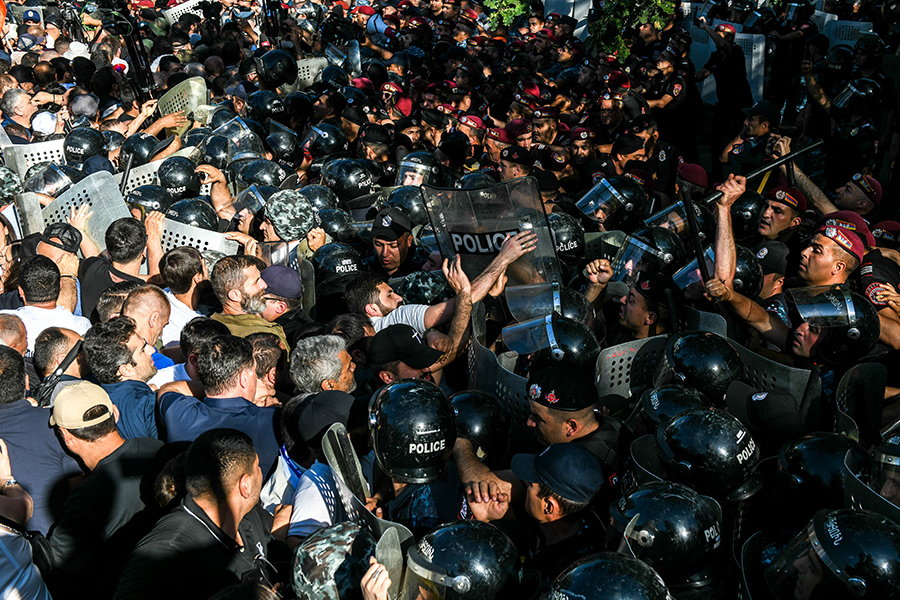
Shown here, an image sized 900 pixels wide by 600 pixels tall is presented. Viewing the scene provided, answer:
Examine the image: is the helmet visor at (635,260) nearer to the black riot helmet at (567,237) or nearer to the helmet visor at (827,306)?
the black riot helmet at (567,237)

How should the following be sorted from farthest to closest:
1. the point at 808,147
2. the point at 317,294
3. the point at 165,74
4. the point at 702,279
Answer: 1. the point at 165,74
2. the point at 317,294
3. the point at 808,147
4. the point at 702,279

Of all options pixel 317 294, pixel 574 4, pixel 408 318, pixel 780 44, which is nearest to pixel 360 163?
pixel 317 294

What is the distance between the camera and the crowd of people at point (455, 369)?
2895mm

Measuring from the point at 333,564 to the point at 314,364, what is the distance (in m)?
1.62

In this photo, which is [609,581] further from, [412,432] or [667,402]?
[667,402]

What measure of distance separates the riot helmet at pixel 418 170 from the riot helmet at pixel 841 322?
13.3 feet

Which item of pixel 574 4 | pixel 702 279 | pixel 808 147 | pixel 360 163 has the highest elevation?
pixel 808 147

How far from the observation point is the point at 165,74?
44.0 ft

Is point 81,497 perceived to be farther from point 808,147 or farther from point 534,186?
point 808,147

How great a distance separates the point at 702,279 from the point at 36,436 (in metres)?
4.15

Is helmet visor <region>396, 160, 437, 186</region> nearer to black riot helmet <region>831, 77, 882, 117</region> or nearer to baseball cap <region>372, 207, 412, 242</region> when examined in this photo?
baseball cap <region>372, 207, 412, 242</region>

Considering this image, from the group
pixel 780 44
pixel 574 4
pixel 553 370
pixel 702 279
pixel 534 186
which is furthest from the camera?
pixel 574 4

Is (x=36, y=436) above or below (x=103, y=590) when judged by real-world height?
above

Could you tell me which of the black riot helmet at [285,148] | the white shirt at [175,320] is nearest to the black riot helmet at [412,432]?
the white shirt at [175,320]
